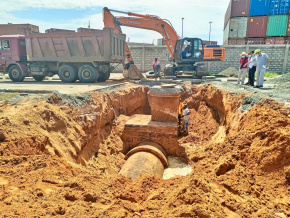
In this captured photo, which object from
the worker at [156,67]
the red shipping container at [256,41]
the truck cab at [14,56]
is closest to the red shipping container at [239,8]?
the red shipping container at [256,41]

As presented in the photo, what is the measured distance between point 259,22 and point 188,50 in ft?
48.4

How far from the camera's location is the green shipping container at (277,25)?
2067 cm

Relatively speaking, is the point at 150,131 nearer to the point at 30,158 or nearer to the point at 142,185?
the point at 142,185

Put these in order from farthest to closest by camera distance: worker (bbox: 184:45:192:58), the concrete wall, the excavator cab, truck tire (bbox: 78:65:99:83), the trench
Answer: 1. the concrete wall
2. worker (bbox: 184:45:192:58)
3. the excavator cab
4. truck tire (bbox: 78:65:99:83)
5. the trench

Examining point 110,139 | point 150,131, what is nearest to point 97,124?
point 110,139

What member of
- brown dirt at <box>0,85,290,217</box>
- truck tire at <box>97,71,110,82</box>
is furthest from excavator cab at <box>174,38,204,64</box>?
brown dirt at <box>0,85,290,217</box>

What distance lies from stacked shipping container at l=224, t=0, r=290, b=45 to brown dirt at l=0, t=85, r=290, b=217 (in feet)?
66.6

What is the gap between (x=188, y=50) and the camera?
11734mm

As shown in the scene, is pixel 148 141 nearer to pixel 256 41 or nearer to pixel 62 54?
pixel 62 54

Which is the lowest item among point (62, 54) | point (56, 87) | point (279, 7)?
point (56, 87)

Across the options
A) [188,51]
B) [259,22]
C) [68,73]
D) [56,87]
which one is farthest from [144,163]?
[259,22]

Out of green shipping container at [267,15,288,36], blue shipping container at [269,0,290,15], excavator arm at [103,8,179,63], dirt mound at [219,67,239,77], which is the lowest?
dirt mound at [219,67,239,77]

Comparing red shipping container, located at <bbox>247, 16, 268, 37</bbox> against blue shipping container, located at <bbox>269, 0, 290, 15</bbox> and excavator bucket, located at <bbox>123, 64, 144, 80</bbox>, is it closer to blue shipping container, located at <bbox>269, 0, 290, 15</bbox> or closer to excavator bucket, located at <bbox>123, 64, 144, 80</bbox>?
blue shipping container, located at <bbox>269, 0, 290, 15</bbox>

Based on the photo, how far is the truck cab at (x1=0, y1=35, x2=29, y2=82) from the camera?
34.7 feet
